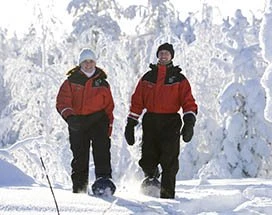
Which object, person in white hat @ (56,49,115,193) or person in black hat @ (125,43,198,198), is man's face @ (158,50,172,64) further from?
person in white hat @ (56,49,115,193)

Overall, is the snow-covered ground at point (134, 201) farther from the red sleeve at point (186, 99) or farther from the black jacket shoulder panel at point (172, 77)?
the black jacket shoulder panel at point (172, 77)

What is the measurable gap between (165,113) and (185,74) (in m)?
16.3

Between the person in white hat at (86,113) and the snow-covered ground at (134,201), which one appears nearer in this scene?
the snow-covered ground at (134,201)

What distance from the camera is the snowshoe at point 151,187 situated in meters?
6.82

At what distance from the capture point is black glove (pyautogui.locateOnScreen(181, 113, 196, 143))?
645cm

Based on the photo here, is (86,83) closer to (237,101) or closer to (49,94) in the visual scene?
(237,101)

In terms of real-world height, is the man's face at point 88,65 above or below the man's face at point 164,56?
below

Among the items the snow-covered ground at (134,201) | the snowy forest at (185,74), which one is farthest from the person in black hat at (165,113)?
the snowy forest at (185,74)

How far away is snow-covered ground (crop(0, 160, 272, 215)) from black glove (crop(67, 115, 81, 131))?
25.7 inches

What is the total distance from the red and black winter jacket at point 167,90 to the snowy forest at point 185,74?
992cm

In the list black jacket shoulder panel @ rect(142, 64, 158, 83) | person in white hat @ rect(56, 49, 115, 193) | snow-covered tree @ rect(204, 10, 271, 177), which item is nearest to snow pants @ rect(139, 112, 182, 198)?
black jacket shoulder panel @ rect(142, 64, 158, 83)

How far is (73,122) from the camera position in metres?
6.48

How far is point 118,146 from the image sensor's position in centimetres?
2302

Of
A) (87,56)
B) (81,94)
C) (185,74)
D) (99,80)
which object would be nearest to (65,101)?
(81,94)
